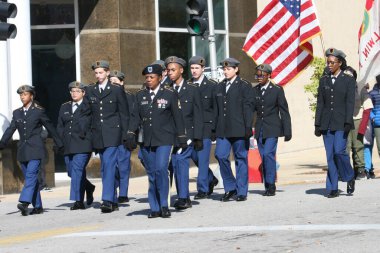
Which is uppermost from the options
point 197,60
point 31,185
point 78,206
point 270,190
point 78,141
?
point 197,60

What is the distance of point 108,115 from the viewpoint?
1708cm

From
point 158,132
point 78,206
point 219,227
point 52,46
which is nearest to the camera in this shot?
point 219,227

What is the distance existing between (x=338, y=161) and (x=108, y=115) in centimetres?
324

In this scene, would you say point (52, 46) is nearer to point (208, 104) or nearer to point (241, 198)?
point (208, 104)

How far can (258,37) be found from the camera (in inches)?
888

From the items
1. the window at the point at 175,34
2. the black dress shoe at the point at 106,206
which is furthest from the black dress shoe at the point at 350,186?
the window at the point at 175,34

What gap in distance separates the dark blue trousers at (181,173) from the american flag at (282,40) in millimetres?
6173

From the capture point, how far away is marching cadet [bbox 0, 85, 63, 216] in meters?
17.4

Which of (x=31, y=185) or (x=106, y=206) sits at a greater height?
(x=31, y=185)

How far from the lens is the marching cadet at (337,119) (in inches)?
677

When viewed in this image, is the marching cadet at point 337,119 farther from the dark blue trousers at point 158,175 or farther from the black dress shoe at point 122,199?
the black dress shoe at point 122,199

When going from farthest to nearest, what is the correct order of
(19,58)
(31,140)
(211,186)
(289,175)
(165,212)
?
(289,175), (19,58), (211,186), (31,140), (165,212)

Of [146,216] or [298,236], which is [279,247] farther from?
[146,216]

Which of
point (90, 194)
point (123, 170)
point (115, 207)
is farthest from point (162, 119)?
point (123, 170)
